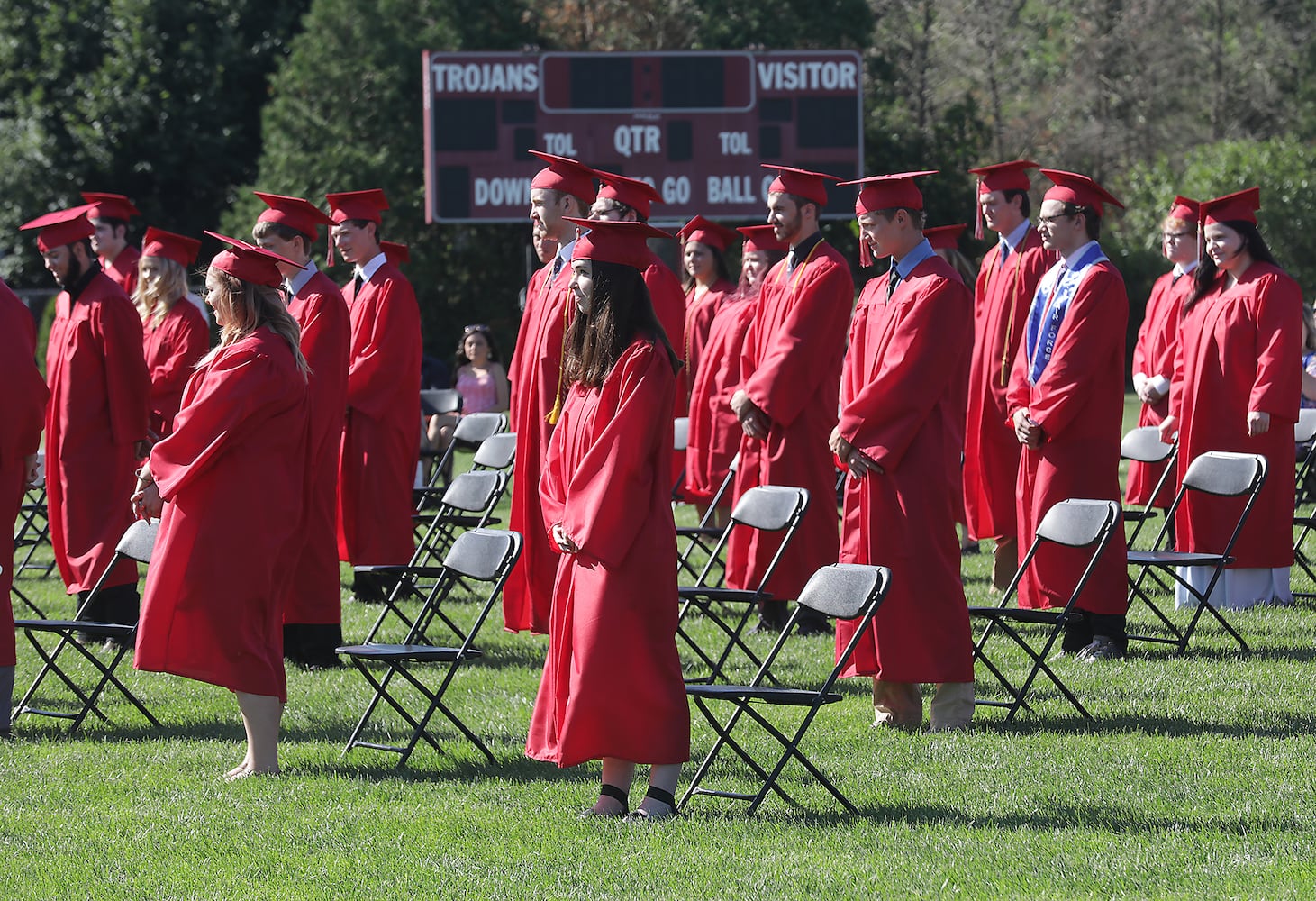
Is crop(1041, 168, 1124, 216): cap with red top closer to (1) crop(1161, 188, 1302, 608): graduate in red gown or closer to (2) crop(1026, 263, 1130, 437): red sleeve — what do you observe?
(2) crop(1026, 263, 1130, 437): red sleeve

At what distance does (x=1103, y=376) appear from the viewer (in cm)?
752

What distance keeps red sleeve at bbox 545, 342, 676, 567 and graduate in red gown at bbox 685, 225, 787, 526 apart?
197 inches

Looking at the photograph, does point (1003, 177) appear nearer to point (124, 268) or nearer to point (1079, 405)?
point (1079, 405)

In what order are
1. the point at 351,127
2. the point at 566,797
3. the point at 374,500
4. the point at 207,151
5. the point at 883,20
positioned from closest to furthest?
the point at 566,797, the point at 374,500, the point at 351,127, the point at 207,151, the point at 883,20

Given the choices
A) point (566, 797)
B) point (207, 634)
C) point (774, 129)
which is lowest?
point (566, 797)

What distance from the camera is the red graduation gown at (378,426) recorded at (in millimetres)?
8867

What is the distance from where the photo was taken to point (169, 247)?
874cm

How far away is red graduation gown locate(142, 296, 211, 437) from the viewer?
349 inches

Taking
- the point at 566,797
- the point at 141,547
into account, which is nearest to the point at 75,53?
the point at 141,547

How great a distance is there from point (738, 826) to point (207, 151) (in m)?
26.0

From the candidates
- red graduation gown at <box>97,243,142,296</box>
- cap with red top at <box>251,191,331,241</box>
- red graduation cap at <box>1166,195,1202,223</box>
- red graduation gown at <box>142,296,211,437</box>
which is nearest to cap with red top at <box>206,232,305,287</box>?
cap with red top at <box>251,191,331,241</box>

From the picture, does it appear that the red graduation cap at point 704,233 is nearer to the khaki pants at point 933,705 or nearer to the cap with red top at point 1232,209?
the cap with red top at point 1232,209

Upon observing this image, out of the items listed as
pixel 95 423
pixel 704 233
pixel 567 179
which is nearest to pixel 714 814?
pixel 567 179

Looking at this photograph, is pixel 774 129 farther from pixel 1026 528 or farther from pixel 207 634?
pixel 207 634
